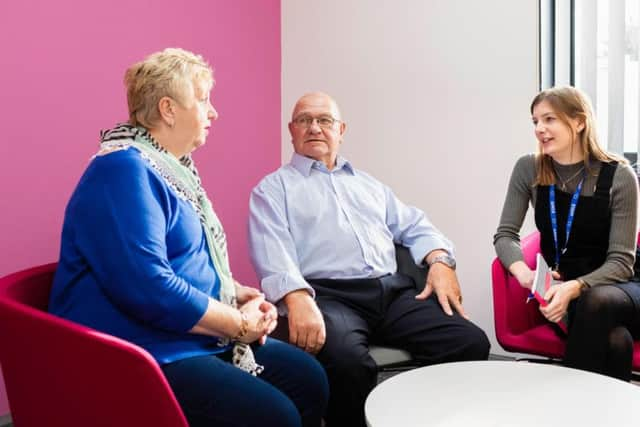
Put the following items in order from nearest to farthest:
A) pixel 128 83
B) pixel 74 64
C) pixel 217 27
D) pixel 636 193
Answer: pixel 128 83 < pixel 636 193 < pixel 74 64 < pixel 217 27

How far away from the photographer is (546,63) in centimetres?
322

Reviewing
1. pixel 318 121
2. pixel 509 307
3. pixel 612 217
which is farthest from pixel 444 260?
pixel 318 121

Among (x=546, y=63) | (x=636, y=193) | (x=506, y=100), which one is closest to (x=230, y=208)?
(x=506, y=100)

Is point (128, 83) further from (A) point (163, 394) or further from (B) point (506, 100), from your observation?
(B) point (506, 100)

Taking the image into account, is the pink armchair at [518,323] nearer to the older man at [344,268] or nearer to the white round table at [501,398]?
the older man at [344,268]

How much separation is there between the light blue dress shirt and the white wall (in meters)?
0.78

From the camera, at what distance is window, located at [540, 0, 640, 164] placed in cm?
305

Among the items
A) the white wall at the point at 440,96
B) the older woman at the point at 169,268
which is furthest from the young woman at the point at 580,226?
the older woman at the point at 169,268

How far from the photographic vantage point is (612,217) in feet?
8.02

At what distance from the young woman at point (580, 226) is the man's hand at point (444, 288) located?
0.24 metres

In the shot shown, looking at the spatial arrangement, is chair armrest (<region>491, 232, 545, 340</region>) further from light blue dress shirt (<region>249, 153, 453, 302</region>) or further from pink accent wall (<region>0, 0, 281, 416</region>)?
pink accent wall (<region>0, 0, 281, 416</region>)

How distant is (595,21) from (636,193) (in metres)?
1.12

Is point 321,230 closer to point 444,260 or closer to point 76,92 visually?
point 444,260

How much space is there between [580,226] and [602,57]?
110 cm
